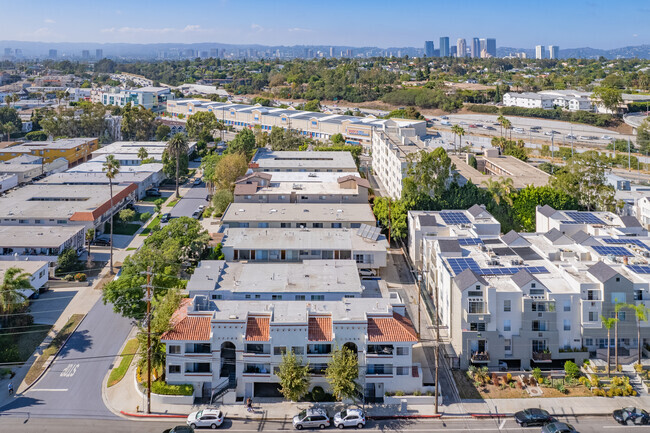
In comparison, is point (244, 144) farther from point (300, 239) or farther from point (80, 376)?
point (80, 376)

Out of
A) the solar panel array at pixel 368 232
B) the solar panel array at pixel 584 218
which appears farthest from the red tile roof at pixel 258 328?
the solar panel array at pixel 584 218

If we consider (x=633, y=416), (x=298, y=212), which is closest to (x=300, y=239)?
(x=298, y=212)

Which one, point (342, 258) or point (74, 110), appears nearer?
point (342, 258)

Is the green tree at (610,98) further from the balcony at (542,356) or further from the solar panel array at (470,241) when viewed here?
the balcony at (542,356)

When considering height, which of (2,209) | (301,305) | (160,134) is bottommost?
(301,305)

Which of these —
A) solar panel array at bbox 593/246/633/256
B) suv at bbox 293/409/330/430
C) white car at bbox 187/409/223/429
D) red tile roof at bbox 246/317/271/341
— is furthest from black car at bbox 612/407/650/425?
white car at bbox 187/409/223/429

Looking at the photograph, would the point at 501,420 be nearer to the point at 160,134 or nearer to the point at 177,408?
the point at 177,408

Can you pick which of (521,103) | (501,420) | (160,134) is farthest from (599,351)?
(521,103)
